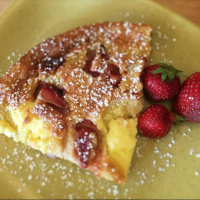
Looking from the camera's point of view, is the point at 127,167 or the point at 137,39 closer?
the point at 127,167

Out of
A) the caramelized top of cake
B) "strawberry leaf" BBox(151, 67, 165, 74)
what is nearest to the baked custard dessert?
the caramelized top of cake

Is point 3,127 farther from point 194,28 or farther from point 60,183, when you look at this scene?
point 194,28

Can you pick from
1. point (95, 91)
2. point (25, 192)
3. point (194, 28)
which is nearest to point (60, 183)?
point (25, 192)

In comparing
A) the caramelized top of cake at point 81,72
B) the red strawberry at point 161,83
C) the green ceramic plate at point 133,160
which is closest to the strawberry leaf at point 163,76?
the red strawberry at point 161,83

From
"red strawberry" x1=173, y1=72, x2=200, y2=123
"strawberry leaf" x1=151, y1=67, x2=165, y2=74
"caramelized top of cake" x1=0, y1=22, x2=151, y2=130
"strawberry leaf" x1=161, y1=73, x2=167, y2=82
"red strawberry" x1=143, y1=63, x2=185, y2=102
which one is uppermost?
"caramelized top of cake" x1=0, y1=22, x2=151, y2=130

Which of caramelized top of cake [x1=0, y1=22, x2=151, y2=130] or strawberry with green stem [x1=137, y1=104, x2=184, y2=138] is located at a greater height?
caramelized top of cake [x1=0, y1=22, x2=151, y2=130]

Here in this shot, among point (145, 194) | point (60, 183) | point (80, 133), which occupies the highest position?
point (80, 133)

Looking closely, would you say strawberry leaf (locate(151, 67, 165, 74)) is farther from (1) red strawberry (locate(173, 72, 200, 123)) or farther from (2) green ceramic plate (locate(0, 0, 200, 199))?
(2) green ceramic plate (locate(0, 0, 200, 199))
